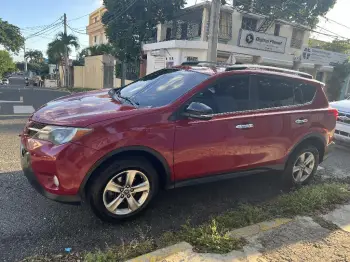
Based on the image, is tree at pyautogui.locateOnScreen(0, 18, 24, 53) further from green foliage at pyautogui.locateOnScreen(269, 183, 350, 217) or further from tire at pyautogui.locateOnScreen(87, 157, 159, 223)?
green foliage at pyautogui.locateOnScreen(269, 183, 350, 217)

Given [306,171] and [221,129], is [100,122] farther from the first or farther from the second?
[306,171]

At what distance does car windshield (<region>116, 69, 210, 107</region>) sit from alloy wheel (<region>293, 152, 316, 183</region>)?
2020 mm

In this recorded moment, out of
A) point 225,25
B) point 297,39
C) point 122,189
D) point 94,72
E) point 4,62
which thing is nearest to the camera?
point 122,189

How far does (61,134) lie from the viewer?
2773mm

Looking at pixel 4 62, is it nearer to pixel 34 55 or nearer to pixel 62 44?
pixel 62 44

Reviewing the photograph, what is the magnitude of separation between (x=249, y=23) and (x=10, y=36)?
118ft

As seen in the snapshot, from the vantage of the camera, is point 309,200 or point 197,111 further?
point 309,200

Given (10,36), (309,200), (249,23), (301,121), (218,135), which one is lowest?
(309,200)

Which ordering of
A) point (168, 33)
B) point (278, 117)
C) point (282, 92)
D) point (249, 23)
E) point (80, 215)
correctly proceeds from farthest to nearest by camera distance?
point (249, 23), point (168, 33), point (282, 92), point (278, 117), point (80, 215)

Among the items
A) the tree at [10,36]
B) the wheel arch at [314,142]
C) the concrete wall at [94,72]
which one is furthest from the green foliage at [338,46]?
the tree at [10,36]

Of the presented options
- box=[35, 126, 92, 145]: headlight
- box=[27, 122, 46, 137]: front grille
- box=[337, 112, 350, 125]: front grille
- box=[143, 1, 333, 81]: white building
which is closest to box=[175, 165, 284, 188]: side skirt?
box=[35, 126, 92, 145]: headlight

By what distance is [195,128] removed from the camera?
3.24 meters

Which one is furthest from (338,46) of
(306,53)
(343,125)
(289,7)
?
(343,125)

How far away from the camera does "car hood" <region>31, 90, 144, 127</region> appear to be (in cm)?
284
